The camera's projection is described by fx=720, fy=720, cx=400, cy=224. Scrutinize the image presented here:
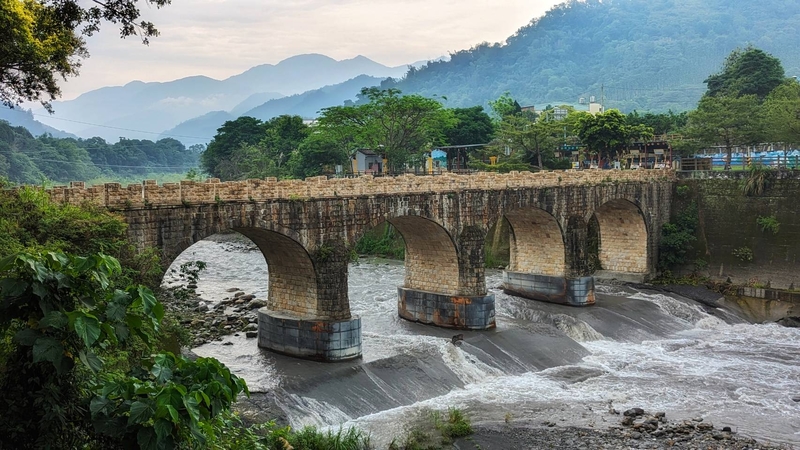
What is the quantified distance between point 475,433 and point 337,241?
9340mm

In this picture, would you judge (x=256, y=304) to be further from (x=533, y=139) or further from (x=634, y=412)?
(x=533, y=139)

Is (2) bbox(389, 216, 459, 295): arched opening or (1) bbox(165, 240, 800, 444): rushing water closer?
(1) bbox(165, 240, 800, 444): rushing water

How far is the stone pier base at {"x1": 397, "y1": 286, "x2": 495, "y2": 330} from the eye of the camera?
30609 millimetres

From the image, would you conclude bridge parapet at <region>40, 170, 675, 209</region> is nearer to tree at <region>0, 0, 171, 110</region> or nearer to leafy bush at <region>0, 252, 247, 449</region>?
tree at <region>0, 0, 171, 110</region>

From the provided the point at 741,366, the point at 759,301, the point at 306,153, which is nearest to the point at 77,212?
the point at 741,366

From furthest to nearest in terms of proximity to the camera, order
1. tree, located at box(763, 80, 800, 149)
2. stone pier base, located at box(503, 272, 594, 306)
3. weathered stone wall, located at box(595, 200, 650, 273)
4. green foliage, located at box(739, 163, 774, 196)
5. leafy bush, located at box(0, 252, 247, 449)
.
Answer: tree, located at box(763, 80, 800, 149)
weathered stone wall, located at box(595, 200, 650, 273)
green foliage, located at box(739, 163, 774, 196)
stone pier base, located at box(503, 272, 594, 306)
leafy bush, located at box(0, 252, 247, 449)

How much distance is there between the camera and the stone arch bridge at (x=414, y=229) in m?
21.9

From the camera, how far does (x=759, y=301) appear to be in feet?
126

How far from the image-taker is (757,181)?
4188 centimetres

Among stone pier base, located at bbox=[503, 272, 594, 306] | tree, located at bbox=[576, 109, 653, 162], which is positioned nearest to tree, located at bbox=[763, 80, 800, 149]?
tree, located at bbox=[576, 109, 653, 162]

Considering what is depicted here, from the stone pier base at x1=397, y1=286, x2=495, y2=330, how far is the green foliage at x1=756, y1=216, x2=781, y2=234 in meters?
19.7

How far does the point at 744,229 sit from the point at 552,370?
844 inches

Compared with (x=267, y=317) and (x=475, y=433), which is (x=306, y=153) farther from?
(x=475, y=433)

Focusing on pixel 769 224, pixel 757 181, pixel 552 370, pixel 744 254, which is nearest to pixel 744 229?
A: pixel 769 224
